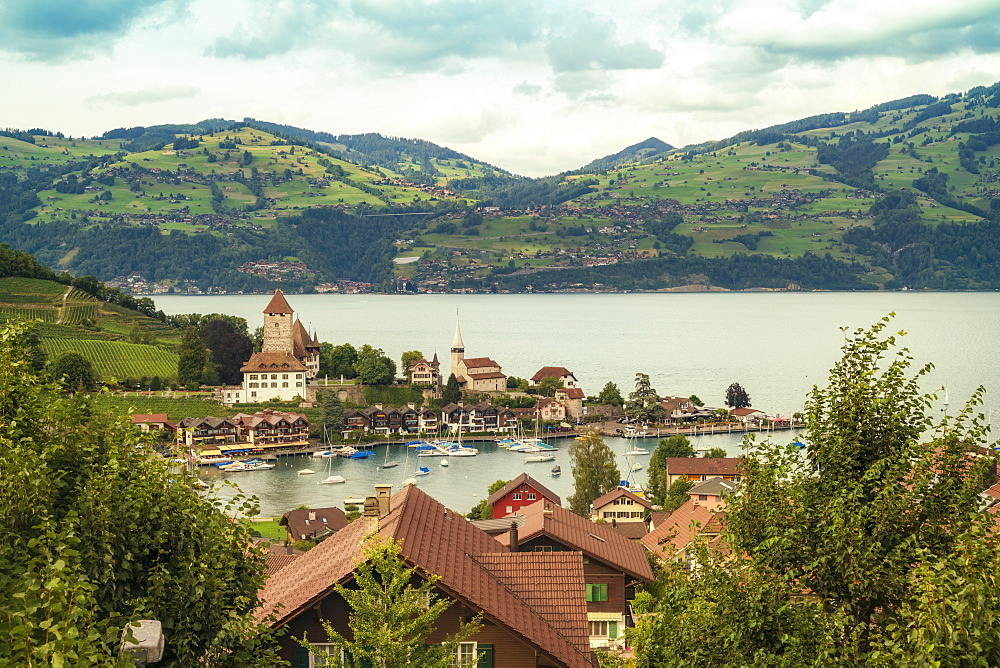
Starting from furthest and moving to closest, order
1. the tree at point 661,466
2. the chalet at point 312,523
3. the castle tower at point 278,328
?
1. the castle tower at point 278,328
2. the tree at point 661,466
3. the chalet at point 312,523

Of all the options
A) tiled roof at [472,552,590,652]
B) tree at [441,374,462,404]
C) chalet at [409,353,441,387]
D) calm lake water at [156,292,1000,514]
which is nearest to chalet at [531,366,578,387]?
calm lake water at [156,292,1000,514]

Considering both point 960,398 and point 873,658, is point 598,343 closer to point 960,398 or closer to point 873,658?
point 960,398

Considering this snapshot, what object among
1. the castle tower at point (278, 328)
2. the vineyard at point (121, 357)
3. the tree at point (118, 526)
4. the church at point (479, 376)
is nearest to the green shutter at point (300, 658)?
the tree at point (118, 526)

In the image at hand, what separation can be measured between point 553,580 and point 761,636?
550 centimetres

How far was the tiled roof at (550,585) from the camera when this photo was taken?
12047 mm

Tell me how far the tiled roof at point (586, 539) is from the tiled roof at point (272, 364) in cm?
6194

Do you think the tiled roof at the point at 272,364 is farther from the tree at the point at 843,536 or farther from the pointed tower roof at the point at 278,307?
the tree at the point at 843,536

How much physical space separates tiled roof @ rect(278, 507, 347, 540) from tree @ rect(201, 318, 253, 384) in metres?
45.7

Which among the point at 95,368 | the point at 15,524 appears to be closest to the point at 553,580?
the point at 15,524

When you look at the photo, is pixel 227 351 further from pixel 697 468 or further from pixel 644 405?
pixel 697 468

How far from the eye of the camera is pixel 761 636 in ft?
23.4

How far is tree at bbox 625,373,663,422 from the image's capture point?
8169 centimetres

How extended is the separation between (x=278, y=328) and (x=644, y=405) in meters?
34.2

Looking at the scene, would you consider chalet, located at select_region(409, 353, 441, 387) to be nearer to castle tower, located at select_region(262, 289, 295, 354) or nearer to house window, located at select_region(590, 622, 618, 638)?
castle tower, located at select_region(262, 289, 295, 354)
